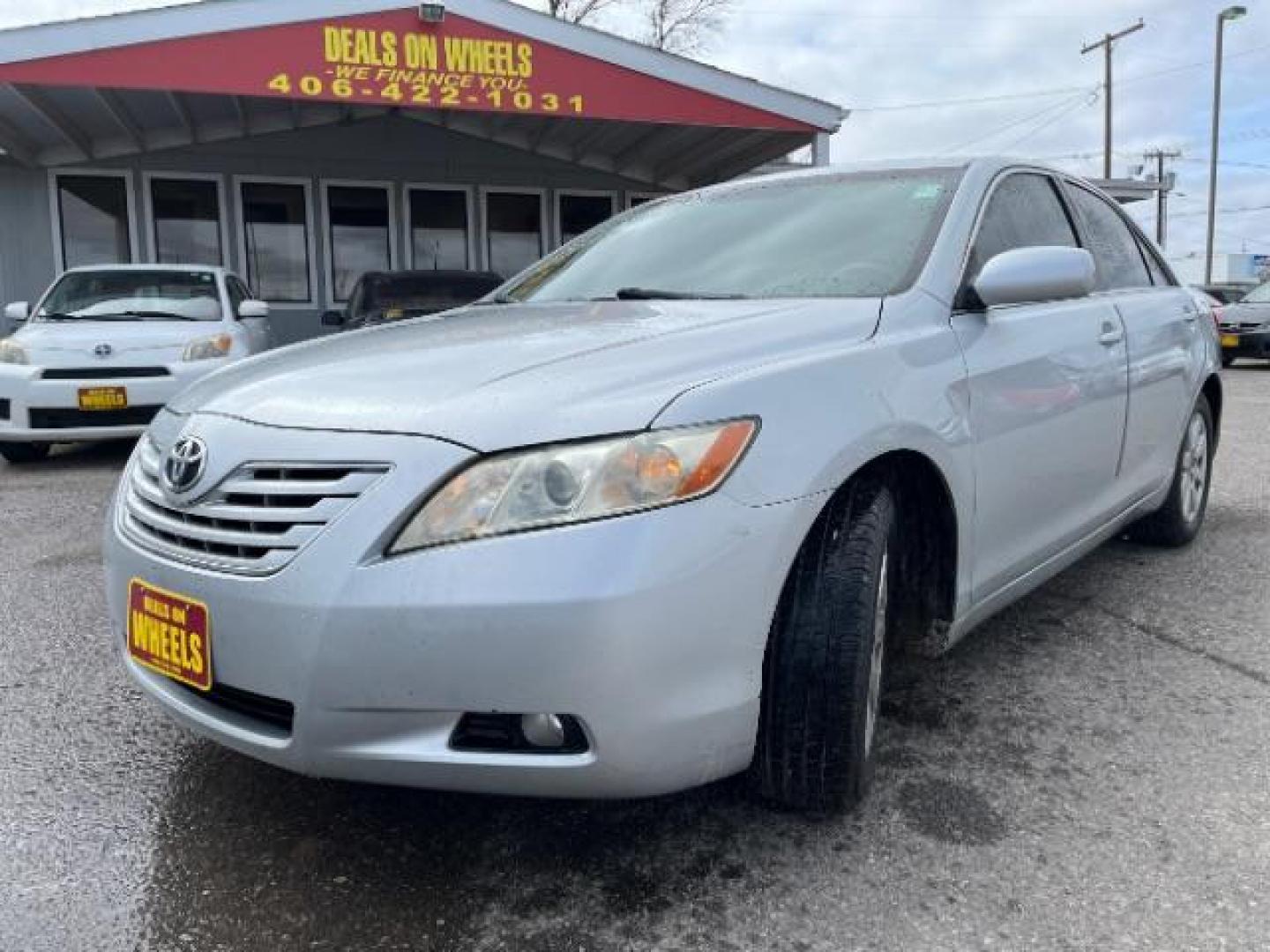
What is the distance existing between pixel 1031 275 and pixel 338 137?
13.1 meters

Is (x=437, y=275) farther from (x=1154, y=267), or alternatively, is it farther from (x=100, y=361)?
(x=1154, y=267)

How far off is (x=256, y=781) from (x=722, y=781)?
1084mm

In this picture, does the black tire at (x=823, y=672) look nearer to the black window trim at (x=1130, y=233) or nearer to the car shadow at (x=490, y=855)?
the car shadow at (x=490, y=855)

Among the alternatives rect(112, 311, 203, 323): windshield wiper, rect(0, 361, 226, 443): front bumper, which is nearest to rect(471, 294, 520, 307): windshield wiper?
rect(0, 361, 226, 443): front bumper

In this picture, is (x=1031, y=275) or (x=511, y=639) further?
(x=1031, y=275)

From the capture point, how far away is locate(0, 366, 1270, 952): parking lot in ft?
6.23

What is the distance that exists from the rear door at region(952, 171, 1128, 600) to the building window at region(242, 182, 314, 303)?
12.5m

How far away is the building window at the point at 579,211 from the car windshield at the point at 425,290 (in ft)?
19.6

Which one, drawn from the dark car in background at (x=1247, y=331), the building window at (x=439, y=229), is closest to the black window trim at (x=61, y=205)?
the building window at (x=439, y=229)

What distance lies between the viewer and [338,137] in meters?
14.1

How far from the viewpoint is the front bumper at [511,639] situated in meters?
1.74

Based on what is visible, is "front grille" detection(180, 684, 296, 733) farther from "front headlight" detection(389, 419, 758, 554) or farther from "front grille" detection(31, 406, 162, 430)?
"front grille" detection(31, 406, 162, 430)

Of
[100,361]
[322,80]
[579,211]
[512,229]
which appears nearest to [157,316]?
[100,361]

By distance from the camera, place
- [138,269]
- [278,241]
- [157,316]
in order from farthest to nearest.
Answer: [278,241] < [138,269] < [157,316]
